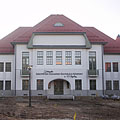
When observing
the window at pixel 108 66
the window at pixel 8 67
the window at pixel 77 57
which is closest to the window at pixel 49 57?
the window at pixel 77 57

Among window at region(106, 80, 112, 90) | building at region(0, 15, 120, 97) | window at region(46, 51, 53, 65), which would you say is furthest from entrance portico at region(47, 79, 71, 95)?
window at region(106, 80, 112, 90)

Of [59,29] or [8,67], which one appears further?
[8,67]

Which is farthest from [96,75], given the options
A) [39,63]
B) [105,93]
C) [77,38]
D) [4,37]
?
[4,37]

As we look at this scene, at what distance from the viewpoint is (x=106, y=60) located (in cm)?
3472

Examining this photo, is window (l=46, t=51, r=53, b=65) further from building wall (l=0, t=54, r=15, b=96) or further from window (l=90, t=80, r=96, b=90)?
window (l=90, t=80, r=96, b=90)

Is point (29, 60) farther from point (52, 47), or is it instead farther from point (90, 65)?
point (90, 65)

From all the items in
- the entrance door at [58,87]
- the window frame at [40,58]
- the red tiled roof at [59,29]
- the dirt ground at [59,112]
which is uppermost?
the red tiled roof at [59,29]

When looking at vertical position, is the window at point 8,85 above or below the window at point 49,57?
below

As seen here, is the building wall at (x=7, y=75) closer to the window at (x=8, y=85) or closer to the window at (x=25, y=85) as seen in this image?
the window at (x=8, y=85)

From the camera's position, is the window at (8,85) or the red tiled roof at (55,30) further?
the window at (8,85)

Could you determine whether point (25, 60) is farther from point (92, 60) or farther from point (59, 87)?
point (92, 60)

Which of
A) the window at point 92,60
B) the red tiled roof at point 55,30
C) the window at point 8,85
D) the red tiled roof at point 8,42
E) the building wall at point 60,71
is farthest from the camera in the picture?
the red tiled roof at point 8,42

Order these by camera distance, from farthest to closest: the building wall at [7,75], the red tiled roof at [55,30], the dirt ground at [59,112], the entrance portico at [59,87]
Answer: the building wall at [7,75] → the entrance portico at [59,87] → the red tiled roof at [55,30] → the dirt ground at [59,112]

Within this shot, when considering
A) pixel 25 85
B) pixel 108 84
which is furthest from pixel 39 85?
pixel 108 84
